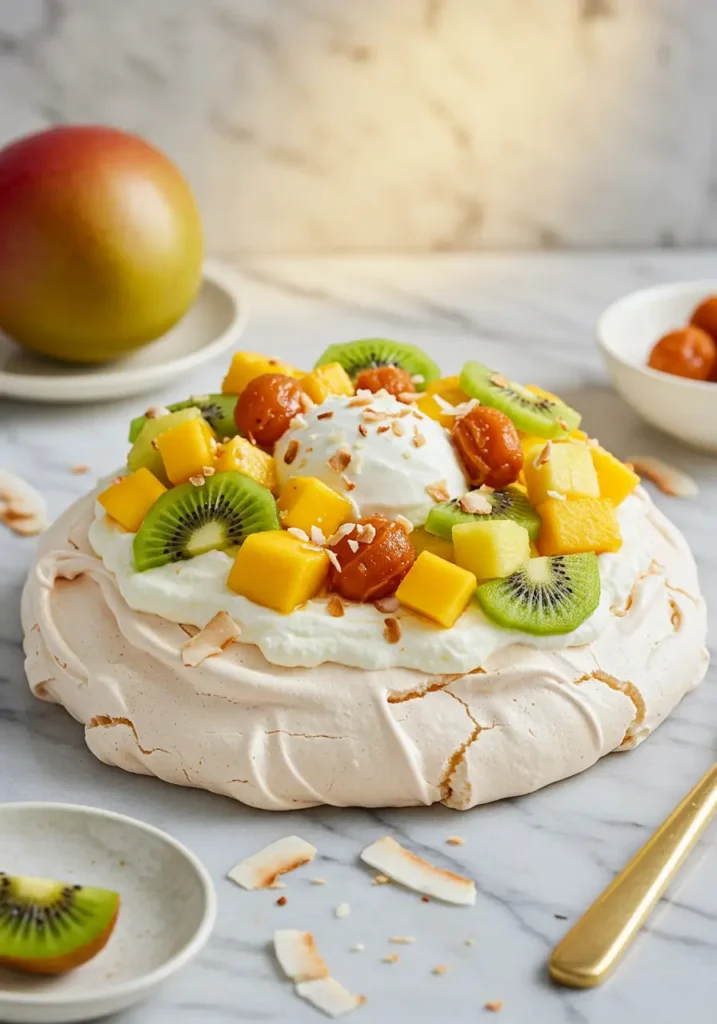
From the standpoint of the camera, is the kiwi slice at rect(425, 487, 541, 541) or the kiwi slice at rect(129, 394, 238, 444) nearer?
the kiwi slice at rect(425, 487, 541, 541)

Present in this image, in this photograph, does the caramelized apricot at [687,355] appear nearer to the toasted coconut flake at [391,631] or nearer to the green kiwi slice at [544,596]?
the green kiwi slice at [544,596]

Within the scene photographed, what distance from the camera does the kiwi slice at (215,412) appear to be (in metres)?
2.22

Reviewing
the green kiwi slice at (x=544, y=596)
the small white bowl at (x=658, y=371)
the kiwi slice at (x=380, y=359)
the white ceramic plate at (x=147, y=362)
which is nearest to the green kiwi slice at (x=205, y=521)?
the green kiwi slice at (x=544, y=596)

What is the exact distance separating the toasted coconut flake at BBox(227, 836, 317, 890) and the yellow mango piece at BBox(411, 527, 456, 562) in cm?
47

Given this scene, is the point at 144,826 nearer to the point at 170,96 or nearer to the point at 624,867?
the point at 624,867

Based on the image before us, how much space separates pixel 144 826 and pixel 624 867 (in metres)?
0.64

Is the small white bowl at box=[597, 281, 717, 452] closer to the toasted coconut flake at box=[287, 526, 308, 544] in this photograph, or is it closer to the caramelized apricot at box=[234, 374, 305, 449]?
the caramelized apricot at box=[234, 374, 305, 449]

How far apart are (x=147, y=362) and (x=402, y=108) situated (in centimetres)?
116

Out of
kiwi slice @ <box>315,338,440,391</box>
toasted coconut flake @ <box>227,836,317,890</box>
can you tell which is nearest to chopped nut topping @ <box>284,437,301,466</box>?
kiwi slice @ <box>315,338,440,391</box>

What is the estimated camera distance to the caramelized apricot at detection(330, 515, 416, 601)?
5.94 feet

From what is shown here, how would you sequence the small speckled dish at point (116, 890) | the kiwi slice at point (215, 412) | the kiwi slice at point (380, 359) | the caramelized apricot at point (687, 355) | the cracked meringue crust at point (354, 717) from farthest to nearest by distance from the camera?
the caramelized apricot at point (687, 355), the kiwi slice at point (380, 359), the kiwi slice at point (215, 412), the cracked meringue crust at point (354, 717), the small speckled dish at point (116, 890)

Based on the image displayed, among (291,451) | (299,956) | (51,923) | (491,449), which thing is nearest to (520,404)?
(491,449)

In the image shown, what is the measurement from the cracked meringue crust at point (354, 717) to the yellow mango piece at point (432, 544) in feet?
0.57

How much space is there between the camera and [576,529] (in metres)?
1.96
